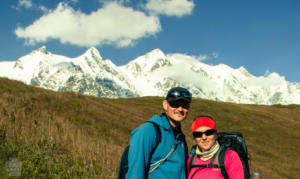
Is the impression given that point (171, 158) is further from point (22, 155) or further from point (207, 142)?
point (22, 155)

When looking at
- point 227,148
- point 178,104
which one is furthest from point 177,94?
point 227,148

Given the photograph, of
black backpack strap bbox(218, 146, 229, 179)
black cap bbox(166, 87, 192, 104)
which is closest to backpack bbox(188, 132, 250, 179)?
black backpack strap bbox(218, 146, 229, 179)

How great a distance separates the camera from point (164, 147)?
347cm

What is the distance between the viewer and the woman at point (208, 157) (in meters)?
4.20

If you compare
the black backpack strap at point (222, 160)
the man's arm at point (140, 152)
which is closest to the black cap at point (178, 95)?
the man's arm at point (140, 152)

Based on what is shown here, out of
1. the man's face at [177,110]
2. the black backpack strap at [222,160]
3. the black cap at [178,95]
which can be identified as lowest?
the black backpack strap at [222,160]

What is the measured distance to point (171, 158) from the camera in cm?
355

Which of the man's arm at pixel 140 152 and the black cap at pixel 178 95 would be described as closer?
the man's arm at pixel 140 152

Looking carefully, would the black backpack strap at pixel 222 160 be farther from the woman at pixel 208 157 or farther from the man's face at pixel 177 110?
the man's face at pixel 177 110

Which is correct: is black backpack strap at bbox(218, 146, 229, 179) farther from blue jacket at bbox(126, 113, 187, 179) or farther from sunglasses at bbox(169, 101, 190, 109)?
sunglasses at bbox(169, 101, 190, 109)

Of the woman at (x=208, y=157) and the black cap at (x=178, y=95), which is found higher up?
the black cap at (x=178, y=95)

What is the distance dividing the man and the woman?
1.93 feet

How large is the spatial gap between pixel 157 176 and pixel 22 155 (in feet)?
13.3

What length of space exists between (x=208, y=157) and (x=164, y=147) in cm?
142
